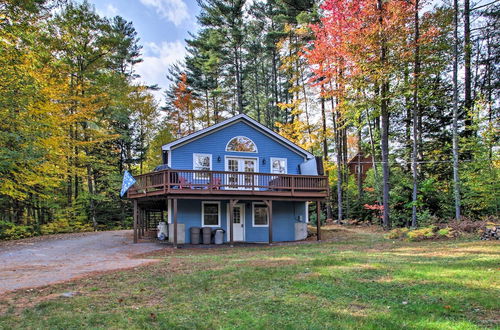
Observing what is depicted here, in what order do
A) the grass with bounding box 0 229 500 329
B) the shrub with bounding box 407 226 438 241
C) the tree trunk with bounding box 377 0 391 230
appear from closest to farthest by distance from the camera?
the grass with bounding box 0 229 500 329 < the shrub with bounding box 407 226 438 241 < the tree trunk with bounding box 377 0 391 230

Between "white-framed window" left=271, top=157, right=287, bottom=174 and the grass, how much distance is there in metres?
9.71

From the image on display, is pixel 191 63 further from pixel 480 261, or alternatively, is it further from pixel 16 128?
pixel 480 261

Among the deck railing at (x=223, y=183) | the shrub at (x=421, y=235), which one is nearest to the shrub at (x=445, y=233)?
the shrub at (x=421, y=235)

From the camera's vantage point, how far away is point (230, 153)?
55.7 ft

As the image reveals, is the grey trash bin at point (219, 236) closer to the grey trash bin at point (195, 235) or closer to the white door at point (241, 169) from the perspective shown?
the grey trash bin at point (195, 235)

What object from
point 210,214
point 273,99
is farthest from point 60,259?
point 273,99

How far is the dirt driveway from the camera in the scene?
25.0 ft

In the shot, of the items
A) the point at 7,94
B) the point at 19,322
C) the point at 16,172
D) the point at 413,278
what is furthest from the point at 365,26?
the point at 16,172

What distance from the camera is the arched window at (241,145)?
1706 cm

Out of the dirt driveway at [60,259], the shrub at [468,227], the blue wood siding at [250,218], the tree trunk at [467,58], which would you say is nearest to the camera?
the dirt driveway at [60,259]

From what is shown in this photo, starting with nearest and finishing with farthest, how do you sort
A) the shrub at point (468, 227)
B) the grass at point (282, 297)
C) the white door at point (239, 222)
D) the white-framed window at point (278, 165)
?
1. the grass at point (282, 297)
2. the shrub at point (468, 227)
3. the white door at point (239, 222)
4. the white-framed window at point (278, 165)

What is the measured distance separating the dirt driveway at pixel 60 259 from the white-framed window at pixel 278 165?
7.08m

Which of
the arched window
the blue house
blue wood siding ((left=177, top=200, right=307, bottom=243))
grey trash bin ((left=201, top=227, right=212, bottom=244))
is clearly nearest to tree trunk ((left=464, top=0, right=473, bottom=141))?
the blue house

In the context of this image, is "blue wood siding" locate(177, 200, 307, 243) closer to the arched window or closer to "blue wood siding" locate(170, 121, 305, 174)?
"blue wood siding" locate(170, 121, 305, 174)
